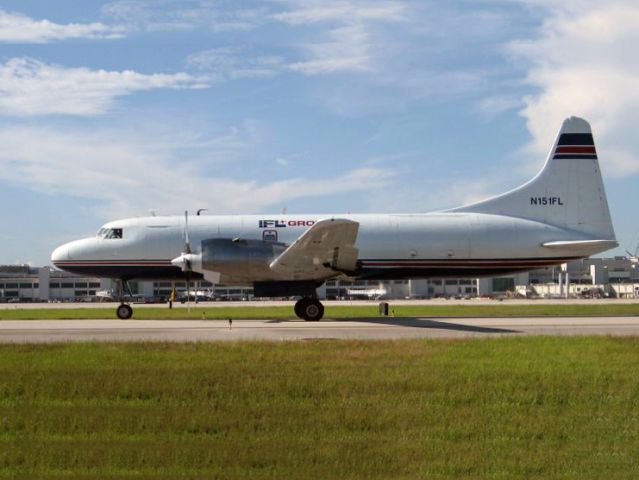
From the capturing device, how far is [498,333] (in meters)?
22.2

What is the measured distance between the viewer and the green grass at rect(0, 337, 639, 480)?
7883 mm

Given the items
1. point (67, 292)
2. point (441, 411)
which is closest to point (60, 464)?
point (441, 411)

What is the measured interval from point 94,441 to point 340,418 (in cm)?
311

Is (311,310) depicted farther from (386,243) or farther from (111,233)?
(111,233)

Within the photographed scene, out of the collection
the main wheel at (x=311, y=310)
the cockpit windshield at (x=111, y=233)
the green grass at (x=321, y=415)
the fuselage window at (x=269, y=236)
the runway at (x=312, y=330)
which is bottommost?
the green grass at (x=321, y=415)

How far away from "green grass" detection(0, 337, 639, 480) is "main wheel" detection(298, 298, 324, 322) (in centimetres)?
1299

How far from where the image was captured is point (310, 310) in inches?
1152

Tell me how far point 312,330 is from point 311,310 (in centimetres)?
547

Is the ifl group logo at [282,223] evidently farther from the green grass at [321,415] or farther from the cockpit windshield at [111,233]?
the green grass at [321,415]

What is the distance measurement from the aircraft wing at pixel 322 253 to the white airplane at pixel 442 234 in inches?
71.4

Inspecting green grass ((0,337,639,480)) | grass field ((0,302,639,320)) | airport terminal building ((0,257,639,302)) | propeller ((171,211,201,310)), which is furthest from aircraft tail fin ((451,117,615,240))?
airport terminal building ((0,257,639,302))

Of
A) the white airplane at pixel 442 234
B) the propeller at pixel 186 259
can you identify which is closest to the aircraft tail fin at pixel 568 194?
the white airplane at pixel 442 234

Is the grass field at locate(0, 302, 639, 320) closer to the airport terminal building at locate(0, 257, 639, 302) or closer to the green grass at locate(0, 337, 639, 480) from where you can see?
the green grass at locate(0, 337, 639, 480)

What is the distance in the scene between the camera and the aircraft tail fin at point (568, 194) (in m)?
33.4
